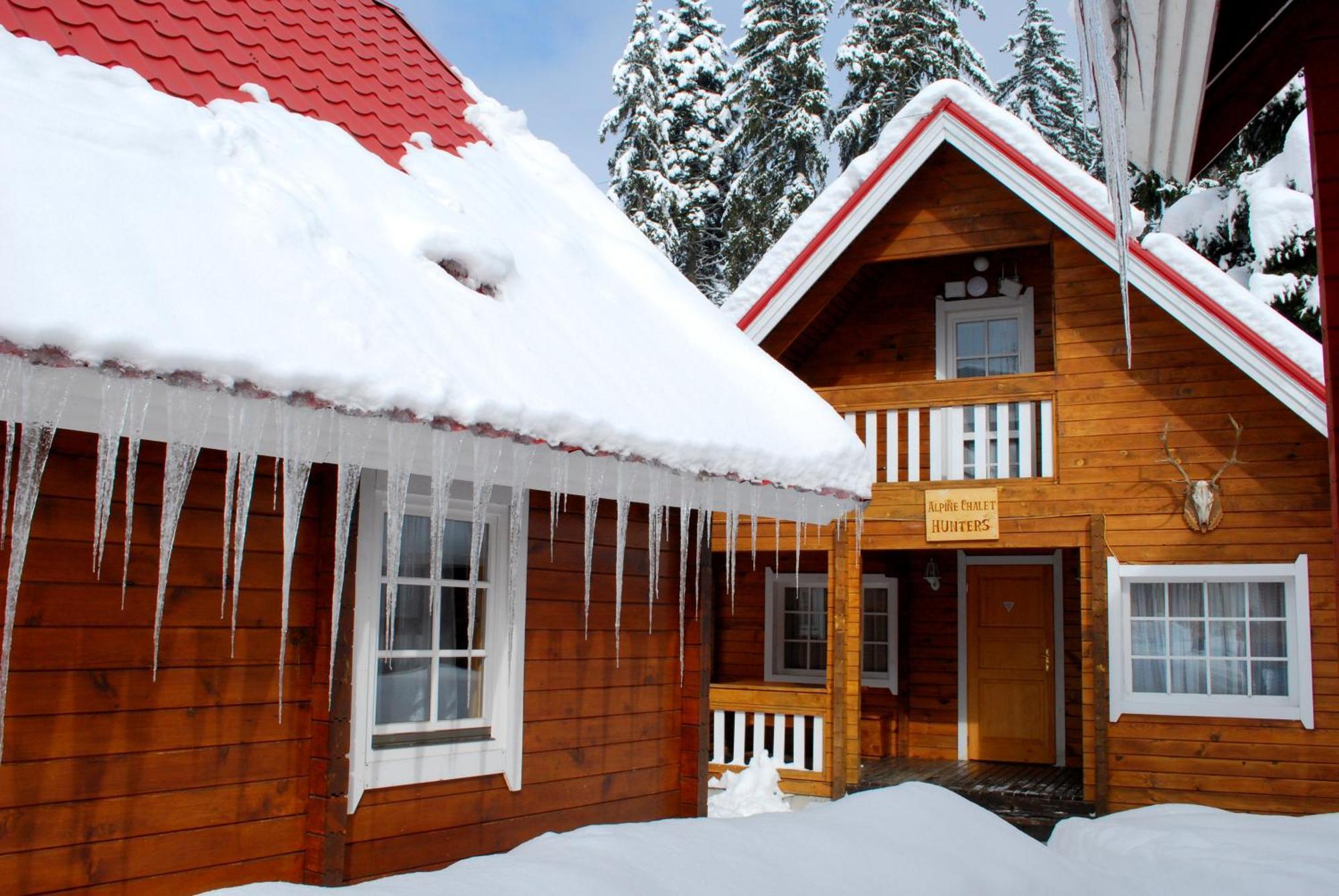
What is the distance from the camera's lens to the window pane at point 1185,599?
8898 mm

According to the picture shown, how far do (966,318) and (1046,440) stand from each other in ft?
6.32

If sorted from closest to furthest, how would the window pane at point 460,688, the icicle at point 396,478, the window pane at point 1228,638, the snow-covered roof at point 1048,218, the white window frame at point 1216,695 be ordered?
the icicle at point 396,478 → the window pane at point 460,688 → the snow-covered roof at point 1048,218 → the white window frame at point 1216,695 → the window pane at point 1228,638

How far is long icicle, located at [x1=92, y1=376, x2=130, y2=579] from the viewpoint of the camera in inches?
130

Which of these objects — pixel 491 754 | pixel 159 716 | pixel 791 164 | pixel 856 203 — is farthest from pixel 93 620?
pixel 791 164

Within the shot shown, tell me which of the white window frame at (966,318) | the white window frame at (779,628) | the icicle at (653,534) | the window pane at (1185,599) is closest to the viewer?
the icicle at (653,534)

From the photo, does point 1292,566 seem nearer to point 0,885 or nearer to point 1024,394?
point 1024,394

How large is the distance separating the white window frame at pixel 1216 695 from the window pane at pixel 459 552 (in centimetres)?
522

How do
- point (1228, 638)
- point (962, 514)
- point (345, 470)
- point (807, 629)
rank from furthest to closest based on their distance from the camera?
point (807, 629), point (962, 514), point (1228, 638), point (345, 470)

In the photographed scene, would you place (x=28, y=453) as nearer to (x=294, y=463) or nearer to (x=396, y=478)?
(x=294, y=463)

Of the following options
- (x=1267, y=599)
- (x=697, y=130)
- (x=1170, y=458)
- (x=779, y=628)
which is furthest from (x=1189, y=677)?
(x=697, y=130)

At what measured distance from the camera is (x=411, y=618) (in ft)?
17.7

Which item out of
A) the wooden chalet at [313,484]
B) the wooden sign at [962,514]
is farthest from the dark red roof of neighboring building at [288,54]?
the wooden sign at [962,514]

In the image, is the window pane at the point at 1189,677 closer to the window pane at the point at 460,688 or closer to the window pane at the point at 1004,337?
the window pane at the point at 1004,337

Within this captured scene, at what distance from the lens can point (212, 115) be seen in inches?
190
